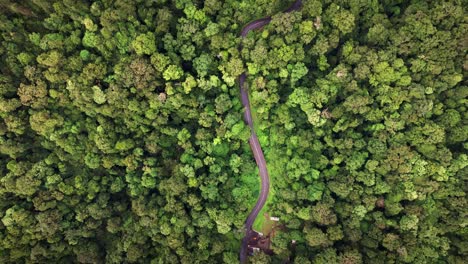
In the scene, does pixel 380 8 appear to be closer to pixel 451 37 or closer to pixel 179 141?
pixel 451 37

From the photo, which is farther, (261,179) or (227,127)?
(261,179)

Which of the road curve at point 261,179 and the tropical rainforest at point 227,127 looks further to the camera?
the road curve at point 261,179

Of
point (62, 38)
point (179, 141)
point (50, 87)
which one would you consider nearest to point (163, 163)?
point (179, 141)

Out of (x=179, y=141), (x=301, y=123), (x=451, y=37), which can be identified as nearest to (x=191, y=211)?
(x=179, y=141)

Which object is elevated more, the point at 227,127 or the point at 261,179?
the point at 227,127

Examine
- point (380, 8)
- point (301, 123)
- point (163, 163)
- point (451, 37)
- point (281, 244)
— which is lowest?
point (281, 244)

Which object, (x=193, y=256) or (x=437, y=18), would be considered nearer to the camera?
(x=437, y=18)

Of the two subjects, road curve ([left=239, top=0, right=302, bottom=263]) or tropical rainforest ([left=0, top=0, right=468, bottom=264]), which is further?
road curve ([left=239, top=0, right=302, bottom=263])

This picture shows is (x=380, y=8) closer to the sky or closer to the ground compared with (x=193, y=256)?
closer to the sky
